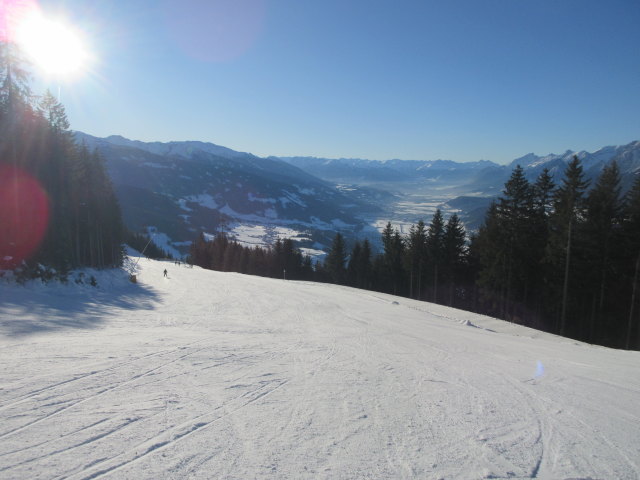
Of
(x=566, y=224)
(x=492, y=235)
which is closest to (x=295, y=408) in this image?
(x=566, y=224)

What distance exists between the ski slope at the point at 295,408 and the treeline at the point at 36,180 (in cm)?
1110

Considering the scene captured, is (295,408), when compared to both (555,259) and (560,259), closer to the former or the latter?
(555,259)

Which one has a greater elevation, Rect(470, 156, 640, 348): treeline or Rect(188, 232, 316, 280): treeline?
Rect(470, 156, 640, 348): treeline

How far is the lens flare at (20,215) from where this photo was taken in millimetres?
16081

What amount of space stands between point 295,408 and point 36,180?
2612cm

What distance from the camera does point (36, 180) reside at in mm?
22234

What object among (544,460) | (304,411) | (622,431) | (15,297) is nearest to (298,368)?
(304,411)

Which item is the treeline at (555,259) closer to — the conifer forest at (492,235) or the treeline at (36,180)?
the conifer forest at (492,235)

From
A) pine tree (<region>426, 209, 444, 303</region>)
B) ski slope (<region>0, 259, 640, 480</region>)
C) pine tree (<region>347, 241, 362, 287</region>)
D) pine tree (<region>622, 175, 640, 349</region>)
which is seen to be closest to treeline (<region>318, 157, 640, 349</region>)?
pine tree (<region>622, 175, 640, 349</region>)

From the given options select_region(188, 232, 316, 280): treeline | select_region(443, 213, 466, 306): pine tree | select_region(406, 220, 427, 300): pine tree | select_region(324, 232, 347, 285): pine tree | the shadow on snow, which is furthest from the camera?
select_region(188, 232, 316, 280): treeline

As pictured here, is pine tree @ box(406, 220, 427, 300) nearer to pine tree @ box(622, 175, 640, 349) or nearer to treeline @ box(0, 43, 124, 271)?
pine tree @ box(622, 175, 640, 349)

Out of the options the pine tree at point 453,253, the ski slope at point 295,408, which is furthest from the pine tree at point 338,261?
the ski slope at point 295,408

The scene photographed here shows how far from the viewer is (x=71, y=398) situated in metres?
4.40

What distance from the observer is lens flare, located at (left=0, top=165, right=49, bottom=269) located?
16.1 metres
